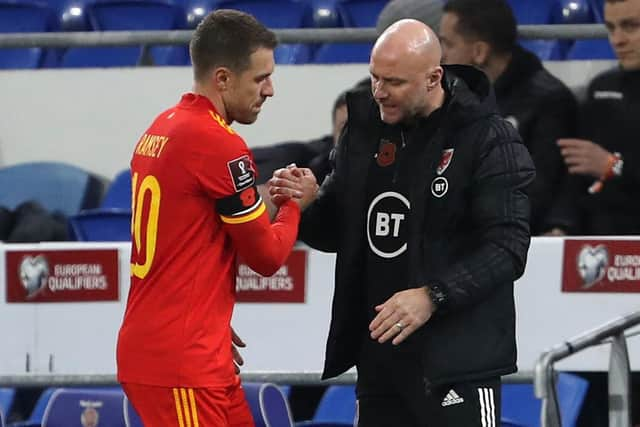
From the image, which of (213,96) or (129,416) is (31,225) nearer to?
(129,416)

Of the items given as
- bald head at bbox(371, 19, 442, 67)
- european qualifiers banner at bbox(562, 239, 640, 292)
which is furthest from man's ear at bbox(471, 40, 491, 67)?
bald head at bbox(371, 19, 442, 67)

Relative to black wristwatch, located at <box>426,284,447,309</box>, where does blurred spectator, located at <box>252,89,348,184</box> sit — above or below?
above

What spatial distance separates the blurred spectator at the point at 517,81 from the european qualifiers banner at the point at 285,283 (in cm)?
100

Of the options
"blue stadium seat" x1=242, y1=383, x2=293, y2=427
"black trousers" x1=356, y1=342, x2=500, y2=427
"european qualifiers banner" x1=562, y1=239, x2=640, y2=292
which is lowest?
"blue stadium seat" x1=242, y1=383, x2=293, y2=427

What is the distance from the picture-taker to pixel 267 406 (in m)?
5.16

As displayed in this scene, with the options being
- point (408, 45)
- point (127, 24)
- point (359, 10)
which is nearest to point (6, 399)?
point (408, 45)

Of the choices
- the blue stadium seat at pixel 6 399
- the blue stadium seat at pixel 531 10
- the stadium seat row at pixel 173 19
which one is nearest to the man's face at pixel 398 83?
the blue stadium seat at pixel 6 399

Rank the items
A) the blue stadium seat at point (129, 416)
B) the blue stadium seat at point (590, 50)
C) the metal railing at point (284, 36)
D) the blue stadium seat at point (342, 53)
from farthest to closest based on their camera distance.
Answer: the blue stadium seat at point (342, 53), the blue stadium seat at point (590, 50), the metal railing at point (284, 36), the blue stadium seat at point (129, 416)

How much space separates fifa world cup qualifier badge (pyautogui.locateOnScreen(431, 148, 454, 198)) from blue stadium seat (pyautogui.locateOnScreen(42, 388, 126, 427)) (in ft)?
5.84

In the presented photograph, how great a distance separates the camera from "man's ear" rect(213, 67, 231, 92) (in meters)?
4.13

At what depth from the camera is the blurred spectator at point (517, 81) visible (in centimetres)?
594

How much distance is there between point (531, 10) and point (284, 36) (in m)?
2.11

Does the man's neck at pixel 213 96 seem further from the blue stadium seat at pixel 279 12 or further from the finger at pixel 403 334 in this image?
A: the blue stadium seat at pixel 279 12

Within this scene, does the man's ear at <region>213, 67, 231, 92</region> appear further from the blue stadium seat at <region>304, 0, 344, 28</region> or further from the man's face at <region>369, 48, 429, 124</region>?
the blue stadium seat at <region>304, 0, 344, 28</region>
